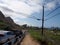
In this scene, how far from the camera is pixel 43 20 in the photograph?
94.7 ft

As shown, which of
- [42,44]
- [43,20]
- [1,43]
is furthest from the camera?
[43,20]

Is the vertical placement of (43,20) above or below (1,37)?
above

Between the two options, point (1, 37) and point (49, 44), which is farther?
point (49, 44)

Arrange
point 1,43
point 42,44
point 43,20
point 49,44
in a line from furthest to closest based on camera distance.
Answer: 1. point 43,20
2. point 42,44
3. point 49,44
4. point 1,43

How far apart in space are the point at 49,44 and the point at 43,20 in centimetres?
905

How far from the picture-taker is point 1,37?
35.0ft

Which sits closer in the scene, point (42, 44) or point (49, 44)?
point (49, 44)

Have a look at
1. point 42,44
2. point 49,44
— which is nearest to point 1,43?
point 49,44

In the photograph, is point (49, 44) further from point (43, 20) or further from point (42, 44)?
point (43, 20)

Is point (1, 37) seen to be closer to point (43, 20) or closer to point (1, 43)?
point (1, 43)

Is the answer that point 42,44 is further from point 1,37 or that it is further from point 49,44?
point 1,37

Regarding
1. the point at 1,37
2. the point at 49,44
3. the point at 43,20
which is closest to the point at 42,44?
the point at 49,44

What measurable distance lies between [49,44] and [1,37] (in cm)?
1085

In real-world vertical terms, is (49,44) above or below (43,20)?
below
